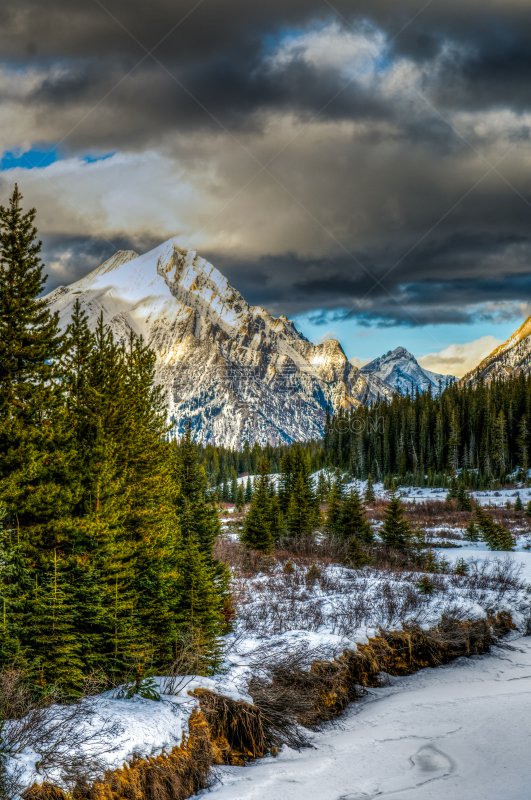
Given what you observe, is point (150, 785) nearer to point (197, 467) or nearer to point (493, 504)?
point (197, 467)

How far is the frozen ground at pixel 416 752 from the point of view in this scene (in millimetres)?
11281

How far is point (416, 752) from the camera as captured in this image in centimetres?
1334

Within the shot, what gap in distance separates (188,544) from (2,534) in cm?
744

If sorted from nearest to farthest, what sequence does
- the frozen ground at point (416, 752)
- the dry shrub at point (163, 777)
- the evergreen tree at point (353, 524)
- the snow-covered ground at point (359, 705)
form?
the dry shrub at point (163, 777), the frozen ground at point (416, 752), the snow-covered ground at point (359, 705), the evergreen tree at point (353, 524)

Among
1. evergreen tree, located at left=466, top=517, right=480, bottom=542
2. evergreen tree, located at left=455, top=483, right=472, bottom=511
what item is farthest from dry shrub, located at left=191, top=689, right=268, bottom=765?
evergreen tree, located at left=455, top=483, right=472, bottom=511

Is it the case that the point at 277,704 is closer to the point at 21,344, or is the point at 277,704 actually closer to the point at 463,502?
the point at 21,344

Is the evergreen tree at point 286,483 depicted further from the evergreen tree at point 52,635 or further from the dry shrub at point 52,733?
the dry shrub at point 52,733

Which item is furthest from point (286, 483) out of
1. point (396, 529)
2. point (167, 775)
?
point (167, 775)

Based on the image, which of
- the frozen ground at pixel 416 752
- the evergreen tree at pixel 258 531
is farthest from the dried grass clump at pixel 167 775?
the evergreen tree at pixel 258 531

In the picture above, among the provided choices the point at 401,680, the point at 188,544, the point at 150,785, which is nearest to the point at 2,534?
the point at 150,785

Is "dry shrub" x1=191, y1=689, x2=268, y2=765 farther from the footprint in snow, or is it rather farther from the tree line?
the tree line

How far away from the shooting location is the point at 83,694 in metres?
11.9

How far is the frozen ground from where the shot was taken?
1128 centimetres

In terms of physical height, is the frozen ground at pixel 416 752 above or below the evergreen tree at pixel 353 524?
below
